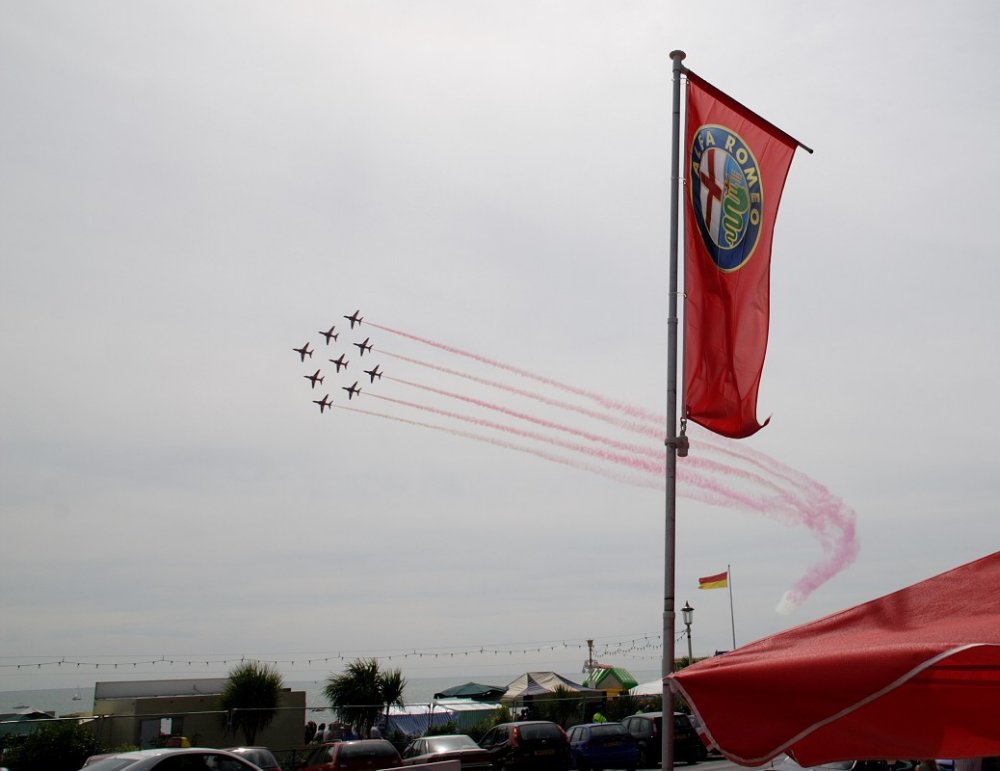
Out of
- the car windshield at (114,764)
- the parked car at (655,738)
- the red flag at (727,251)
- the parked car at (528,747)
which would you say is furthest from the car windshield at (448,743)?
the red flag at (727,251)

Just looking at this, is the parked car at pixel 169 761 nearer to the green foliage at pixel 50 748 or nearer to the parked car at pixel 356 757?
the parked car at pixel 356 757

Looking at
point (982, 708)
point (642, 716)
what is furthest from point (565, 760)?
point (982, 708)

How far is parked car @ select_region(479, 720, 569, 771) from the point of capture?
72.1 feet

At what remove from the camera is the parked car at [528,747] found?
2197cm

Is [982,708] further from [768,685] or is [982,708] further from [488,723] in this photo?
[488,723]

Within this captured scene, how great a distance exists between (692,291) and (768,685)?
15.2 ft

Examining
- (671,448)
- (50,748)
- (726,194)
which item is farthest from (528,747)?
(726,194)

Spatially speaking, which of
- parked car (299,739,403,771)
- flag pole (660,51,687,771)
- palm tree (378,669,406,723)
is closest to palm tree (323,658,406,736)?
palm tree (378,669,406,723)

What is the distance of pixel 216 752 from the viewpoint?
12.9 metres

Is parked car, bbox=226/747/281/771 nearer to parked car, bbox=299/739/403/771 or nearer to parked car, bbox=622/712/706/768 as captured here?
parked car, bbox=299/739/403/771

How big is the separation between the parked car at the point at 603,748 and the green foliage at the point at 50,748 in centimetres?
1257

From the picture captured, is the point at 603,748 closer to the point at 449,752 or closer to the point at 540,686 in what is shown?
the point at 449,752

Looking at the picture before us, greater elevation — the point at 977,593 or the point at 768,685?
the point at 977,593

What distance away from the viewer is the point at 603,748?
24.0 metres
